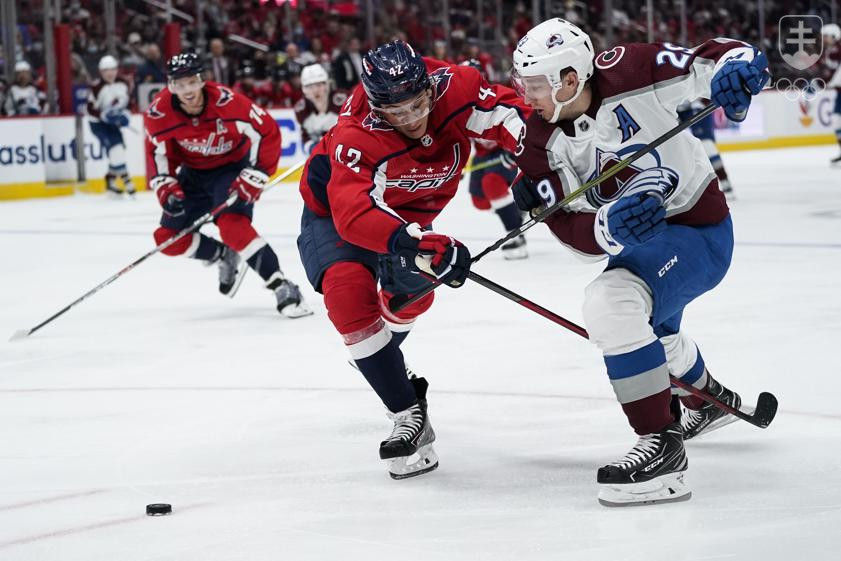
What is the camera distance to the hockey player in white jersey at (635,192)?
254cm

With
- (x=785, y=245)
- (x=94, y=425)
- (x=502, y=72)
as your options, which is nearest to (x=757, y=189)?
(x=785, y=245)

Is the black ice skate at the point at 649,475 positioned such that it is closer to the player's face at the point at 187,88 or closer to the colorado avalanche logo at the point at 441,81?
the colorado avalanche logo at the point at 441,81

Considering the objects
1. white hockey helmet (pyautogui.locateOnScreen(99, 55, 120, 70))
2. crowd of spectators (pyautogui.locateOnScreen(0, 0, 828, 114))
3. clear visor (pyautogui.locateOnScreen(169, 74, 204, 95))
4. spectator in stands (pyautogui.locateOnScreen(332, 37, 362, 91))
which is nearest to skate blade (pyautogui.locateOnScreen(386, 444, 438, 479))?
clear visor (pyautogui.locateOnScreen(169, 74, 204, 95))

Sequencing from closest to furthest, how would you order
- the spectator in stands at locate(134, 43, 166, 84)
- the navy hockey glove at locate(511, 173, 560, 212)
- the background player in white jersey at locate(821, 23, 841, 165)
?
1. the navy hockey glove at locate(511, 173, 560, 212)
2. the background player in white jersey at locate(821, 23, 841, 165)
3. the spectator in stands at locate(134, 43, 166, 84)

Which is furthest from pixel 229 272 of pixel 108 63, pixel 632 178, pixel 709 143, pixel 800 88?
pixel 800 88

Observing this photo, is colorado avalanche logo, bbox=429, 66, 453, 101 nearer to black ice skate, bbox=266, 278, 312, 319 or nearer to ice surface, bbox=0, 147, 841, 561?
ice surface, bbox=0, 147, 841, 561

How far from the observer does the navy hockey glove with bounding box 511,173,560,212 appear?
2.76 m

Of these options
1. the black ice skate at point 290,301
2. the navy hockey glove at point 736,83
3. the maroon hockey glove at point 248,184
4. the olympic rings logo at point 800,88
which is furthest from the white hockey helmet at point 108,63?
the navy hockey glove at point 736,83

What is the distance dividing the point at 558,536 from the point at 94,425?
5.29 ft

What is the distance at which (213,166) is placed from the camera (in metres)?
5.74

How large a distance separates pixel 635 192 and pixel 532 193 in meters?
0.28

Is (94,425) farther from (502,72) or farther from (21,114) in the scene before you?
(502,72)

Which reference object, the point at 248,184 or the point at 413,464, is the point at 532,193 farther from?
the point at 248,184

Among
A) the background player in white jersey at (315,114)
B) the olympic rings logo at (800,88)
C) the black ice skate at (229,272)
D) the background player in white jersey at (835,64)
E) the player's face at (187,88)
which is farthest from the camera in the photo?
the olympic rings logo at (800,88)
